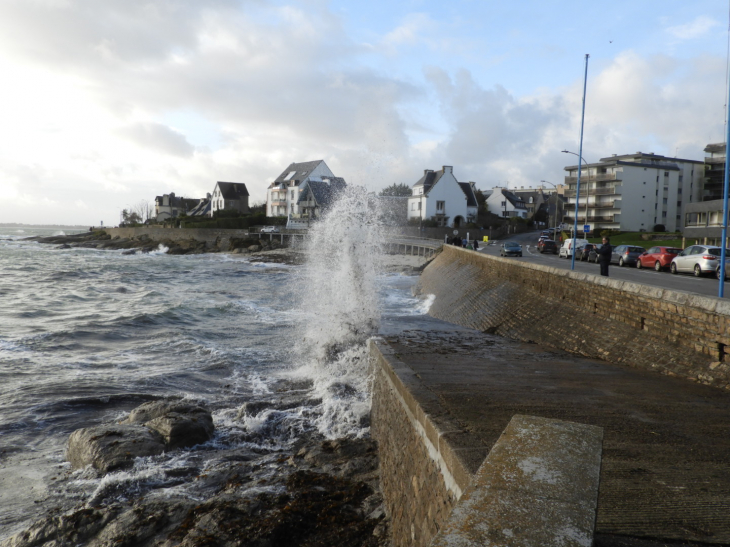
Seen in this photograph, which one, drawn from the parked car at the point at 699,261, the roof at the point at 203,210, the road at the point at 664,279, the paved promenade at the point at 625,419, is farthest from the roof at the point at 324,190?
the paved promenade at the point at 625,419

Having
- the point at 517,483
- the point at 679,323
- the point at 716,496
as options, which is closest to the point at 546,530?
the point at 517,483

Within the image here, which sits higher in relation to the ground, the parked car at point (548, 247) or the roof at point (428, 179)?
the roof at point (428, 179)

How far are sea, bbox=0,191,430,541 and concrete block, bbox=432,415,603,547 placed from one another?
5518 millimetres

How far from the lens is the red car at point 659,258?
97.3 ft

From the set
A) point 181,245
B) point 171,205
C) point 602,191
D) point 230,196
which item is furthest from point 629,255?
point 171,205

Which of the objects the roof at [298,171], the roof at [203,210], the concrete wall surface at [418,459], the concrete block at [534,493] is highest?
the roof at [298,171]

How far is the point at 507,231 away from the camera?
87188mm

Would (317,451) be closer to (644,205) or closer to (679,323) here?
(679,323)

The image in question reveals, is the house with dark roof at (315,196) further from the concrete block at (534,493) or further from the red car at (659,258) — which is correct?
the concrete block at (534,493)

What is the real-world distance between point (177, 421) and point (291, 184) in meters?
92.0

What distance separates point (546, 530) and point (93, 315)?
23416 mm

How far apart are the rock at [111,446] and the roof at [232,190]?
107695mm

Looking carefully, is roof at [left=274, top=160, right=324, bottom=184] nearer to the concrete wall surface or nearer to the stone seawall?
the stone seawall

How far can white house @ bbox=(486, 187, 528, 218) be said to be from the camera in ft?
368
